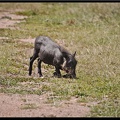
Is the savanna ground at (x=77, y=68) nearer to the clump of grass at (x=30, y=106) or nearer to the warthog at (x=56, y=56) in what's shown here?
the clump of grass at (x=30, y=106)

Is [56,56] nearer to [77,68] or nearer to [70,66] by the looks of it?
[70,66]

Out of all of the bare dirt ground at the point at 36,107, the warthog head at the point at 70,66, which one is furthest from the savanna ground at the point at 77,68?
the warthog head at the point at 70,66

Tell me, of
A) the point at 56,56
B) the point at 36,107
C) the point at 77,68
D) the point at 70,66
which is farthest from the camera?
the point at 77,68

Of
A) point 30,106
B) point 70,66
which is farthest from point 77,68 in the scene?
point 30,106

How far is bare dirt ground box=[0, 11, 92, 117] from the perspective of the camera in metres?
8.22

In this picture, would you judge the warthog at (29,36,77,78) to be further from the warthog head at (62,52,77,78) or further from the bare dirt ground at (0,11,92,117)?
the bare dirt ground at (0,11,92,117)

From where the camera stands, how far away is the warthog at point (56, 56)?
11250 mm

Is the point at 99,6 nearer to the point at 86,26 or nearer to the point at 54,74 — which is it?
the point at 86,26

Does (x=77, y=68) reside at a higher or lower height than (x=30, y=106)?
higher

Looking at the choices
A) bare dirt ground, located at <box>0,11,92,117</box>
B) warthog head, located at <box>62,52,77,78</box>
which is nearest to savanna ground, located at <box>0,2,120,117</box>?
bare dirt ground, located at <box>0,11,92,117</box>

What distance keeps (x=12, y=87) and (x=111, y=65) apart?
10.9 ft

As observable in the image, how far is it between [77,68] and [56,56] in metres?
1.32

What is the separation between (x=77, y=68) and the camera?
494 inches

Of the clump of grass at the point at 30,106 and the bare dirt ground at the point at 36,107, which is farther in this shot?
the clump of grass at the point at 30,106
